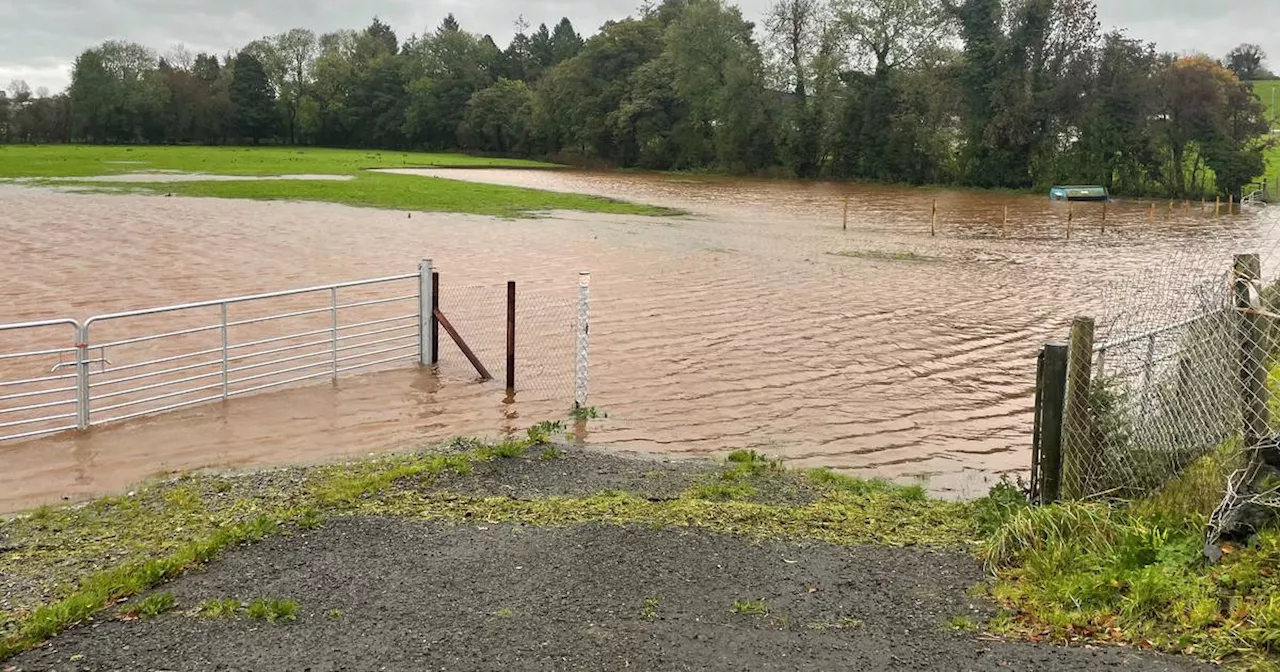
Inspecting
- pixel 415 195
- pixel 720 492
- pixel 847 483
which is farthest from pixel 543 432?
pixel 415 195

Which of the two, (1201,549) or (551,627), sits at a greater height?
(1201,549)

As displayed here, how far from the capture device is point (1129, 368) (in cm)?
844

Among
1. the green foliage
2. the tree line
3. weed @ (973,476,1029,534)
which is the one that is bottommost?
weed @ (973,476,1029,534)

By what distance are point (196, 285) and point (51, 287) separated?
8.70 ft

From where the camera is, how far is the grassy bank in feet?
16.9

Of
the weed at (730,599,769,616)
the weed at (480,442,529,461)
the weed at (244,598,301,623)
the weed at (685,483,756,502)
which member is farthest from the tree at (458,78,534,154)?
the weed at (730,599,769,616)

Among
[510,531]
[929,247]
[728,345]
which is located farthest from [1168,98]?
[510,531]

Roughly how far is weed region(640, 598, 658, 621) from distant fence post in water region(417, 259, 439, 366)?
886 centimetres

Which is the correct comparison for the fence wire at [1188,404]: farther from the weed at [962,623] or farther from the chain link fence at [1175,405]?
the weed at [962,623]

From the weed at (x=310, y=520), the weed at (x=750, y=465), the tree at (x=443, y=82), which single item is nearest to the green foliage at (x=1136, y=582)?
the weed at (x=750, y=465)

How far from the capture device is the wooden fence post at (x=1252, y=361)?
561 cm

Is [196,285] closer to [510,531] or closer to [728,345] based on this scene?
[728,345]

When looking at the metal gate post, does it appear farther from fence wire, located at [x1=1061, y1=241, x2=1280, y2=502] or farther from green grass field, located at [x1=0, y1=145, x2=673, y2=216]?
green grass field, located at [x1=0, y1=145, x2=673, y2=216]

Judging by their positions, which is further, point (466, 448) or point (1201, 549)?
point (466, 448)
